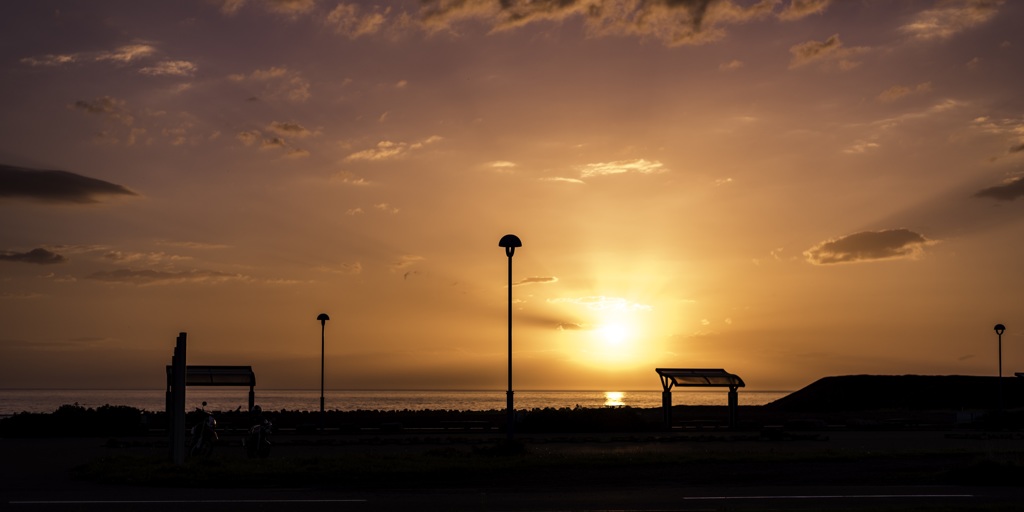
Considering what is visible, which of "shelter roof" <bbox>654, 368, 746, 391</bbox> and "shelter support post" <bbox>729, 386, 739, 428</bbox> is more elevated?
"shelter roof" <bbox>654, 368, 746, 391</bbox>

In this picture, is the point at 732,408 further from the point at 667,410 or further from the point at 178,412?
the point at 178,412

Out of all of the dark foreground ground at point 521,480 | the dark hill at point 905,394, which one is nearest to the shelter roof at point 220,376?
the dark foreground ground at point 521,480

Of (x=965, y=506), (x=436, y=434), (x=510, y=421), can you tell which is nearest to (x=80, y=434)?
(x=436, y=434)

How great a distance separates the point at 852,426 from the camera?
4719 centimetres

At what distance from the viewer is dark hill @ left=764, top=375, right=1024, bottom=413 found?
93.5m

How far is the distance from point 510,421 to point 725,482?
10.1 m

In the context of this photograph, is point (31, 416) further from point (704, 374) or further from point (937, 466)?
point (937, 466)

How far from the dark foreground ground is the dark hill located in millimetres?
68386

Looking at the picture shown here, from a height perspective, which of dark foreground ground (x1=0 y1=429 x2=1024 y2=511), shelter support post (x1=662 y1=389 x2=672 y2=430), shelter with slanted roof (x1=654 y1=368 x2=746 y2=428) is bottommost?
dark foreground ground (x1=0 y1=429 x2=1024 y2=511)

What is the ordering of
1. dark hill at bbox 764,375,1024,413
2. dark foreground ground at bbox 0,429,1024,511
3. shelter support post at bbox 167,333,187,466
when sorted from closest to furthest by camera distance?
1. dark foreground ground at bbox 0,429,1024,511
2. shelter support post at bbox 167,333,187,466
3. dark hill at bbox 764,375,1024,413

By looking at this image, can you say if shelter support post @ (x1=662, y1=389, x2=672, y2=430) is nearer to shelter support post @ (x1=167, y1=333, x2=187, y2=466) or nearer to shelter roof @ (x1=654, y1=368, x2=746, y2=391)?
shelter roof @ (x1=654, y1=368, x2=746, y2=391)

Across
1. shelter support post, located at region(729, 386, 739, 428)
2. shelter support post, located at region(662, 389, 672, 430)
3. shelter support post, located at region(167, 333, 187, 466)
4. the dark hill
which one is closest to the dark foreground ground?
shelter support post, located at region(167, 333, 187, 466)

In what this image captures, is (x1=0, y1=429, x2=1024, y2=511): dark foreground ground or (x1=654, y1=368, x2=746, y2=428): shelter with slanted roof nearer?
(x1=0, y1=429, x2=1024, y2=511): dark foreground ground

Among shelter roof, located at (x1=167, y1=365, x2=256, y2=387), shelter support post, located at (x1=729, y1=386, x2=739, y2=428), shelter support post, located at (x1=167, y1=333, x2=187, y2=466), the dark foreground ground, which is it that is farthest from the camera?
shelter support post, located at (x1=729, y1=386, x2=739, y2=428)
